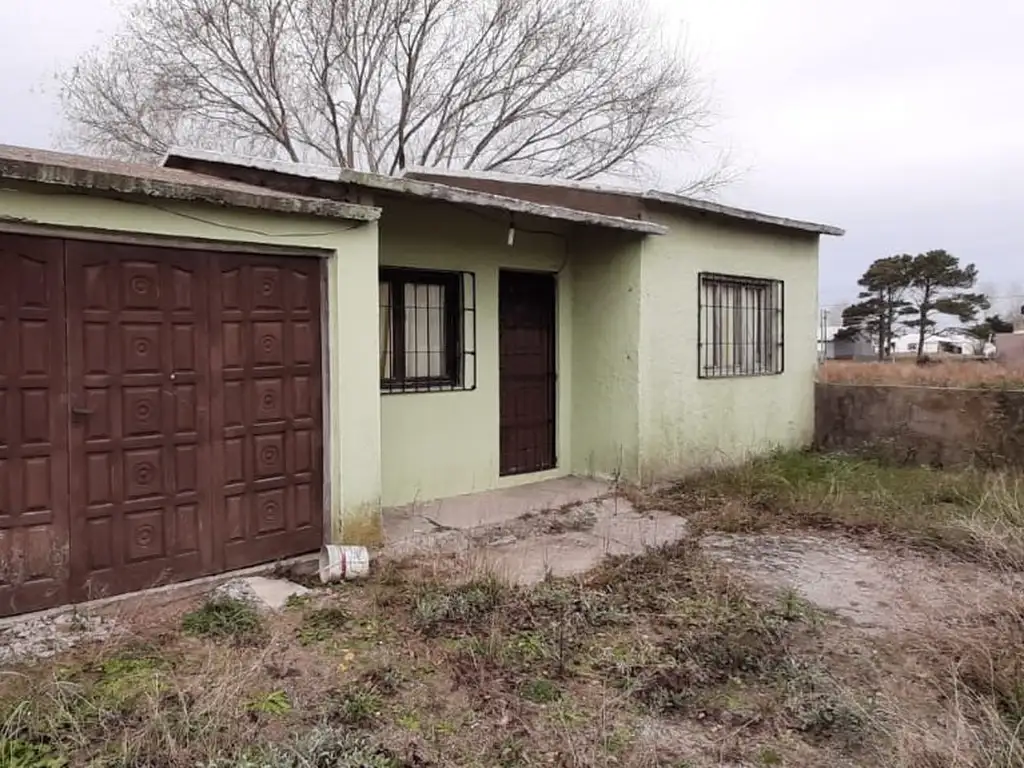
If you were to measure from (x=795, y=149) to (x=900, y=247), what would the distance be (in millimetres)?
27668

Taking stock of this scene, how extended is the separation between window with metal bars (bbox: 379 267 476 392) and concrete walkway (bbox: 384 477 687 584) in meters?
1.11

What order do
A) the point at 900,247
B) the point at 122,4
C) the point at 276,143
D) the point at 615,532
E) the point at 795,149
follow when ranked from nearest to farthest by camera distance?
the point at 615,532, the point at 795,149, the point at 122,4, the point at 276,143, the point at 900,247

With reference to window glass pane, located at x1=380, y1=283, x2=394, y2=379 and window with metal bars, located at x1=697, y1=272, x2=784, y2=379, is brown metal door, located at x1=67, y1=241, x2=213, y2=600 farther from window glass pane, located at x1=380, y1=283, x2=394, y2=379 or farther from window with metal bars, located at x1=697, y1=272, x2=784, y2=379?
window with metal bars, located at x1=697, y1=272, x2=784, y2=379

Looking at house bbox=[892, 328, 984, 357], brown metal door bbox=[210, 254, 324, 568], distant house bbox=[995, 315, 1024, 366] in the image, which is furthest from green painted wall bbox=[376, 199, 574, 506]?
house bbox=[892, 328, 984, 357]

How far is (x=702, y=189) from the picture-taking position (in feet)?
65.8

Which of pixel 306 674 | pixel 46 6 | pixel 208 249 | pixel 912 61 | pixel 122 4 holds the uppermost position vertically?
pixel 122 4

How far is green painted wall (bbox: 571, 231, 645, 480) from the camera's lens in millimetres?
7750

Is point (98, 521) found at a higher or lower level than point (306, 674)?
higher

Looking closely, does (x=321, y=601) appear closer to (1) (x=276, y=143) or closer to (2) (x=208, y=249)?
(2) (x=208, y=249)

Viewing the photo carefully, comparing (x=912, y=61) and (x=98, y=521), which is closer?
(x=98, y=521)

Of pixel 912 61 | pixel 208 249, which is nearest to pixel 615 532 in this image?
pixel 208 249

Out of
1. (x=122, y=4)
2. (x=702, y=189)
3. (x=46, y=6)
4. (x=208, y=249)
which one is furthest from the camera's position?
(x=702, y=189)

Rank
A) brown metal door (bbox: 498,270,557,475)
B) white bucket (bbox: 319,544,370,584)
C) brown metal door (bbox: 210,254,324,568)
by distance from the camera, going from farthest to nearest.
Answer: brown metal door (bbox: 498,270,557,475) < white bucket (bbox: 319,544,370,584) < brown metal door (bbox: 210,254,324,568)

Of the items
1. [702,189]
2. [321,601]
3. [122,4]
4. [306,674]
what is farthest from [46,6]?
[702,189]
